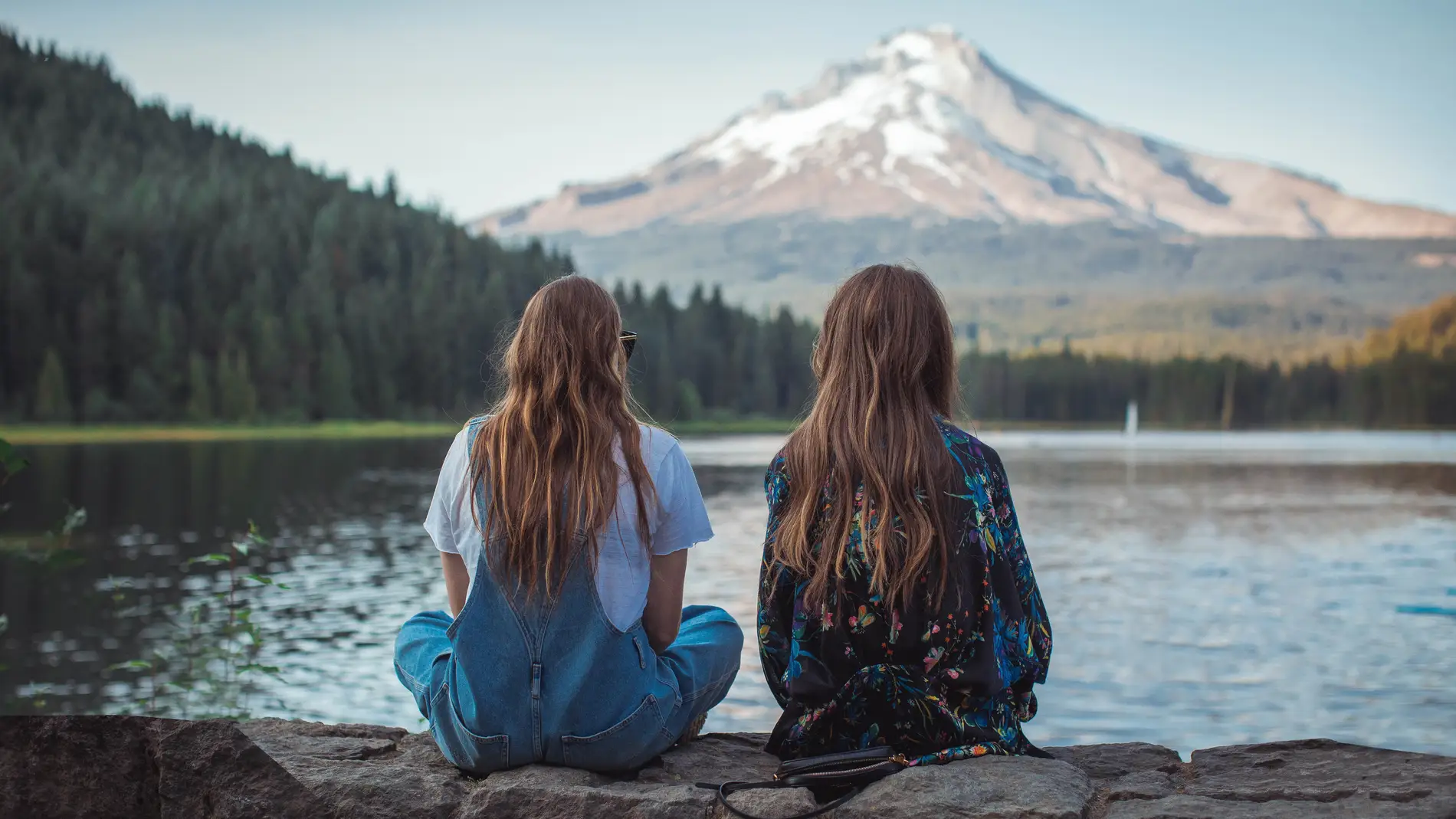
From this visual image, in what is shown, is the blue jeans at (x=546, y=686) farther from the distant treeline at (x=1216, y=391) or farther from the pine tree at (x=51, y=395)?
the distant treeline at (x=1216, y=391)

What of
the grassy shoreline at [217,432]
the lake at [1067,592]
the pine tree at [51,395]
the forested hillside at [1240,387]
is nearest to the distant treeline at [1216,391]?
the forested hillside at [1240,387]

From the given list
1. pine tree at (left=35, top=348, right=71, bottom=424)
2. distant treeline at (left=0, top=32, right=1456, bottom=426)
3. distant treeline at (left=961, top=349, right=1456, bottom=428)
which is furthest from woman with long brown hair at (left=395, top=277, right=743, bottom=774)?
distant treeline at (left=961, top=349, right=1456, bottom=428)

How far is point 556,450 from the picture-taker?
2971 millimetres

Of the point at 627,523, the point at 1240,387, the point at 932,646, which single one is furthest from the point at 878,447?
the point at 1240,387

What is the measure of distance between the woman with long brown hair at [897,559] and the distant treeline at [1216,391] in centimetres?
9887

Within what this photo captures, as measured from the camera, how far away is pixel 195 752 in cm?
291

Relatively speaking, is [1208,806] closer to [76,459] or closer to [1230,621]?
[1230,621]

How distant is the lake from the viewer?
12922mm

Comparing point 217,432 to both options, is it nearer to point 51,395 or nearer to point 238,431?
point 238,431

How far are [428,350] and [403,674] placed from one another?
81.6 m

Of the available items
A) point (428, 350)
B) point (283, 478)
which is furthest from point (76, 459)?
point (428, 350)

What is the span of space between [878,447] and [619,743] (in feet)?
3.00

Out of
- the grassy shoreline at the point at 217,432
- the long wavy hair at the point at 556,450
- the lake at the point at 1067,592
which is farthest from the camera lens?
the grassy shoreline at the point at 217,432

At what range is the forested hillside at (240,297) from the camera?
7044 cm
